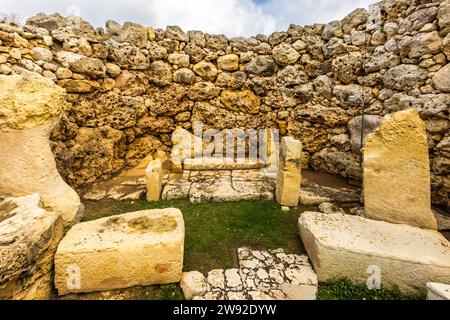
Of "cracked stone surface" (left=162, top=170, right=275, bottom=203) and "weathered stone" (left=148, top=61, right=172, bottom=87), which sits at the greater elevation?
Answer: "weathered stone" (left=148, top=61, right=172, bottom=87)

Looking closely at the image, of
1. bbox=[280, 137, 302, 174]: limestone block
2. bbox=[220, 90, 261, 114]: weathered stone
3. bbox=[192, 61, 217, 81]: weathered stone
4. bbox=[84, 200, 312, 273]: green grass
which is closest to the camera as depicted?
bbox=[84, 200, 312, 273]: green grass

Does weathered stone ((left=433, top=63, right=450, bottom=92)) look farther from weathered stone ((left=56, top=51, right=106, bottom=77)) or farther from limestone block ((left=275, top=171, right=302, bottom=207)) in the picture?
weathered stone ((left=56, top=51, right=106, bottom=77))

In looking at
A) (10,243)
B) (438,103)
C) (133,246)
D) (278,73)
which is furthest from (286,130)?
(10,243)

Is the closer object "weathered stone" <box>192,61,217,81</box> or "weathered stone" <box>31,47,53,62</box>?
"weathered stone" <box>31,47,53,62</box>

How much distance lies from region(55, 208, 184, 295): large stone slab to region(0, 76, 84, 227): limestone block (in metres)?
0.47

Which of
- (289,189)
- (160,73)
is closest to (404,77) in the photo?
(289,189)

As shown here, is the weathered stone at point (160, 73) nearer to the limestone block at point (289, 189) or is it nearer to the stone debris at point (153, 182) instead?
the stone debris at point (153, 182)

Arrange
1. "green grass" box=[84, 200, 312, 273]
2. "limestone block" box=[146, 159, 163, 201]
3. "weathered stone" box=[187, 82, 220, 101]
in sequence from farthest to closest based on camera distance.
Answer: "weathered stone" box=[187, 82, 220, 101]
"limestone block" box=[146, 159, 163, 201]
"green grass" box=[84, 200, 312, 273]

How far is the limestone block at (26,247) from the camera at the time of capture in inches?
70.4

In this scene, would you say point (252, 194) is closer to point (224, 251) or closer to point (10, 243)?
point (224, 251)

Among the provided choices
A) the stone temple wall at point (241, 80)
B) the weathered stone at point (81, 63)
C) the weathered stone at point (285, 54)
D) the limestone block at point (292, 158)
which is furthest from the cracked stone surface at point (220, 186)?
the weathered stone at point (285, 54)

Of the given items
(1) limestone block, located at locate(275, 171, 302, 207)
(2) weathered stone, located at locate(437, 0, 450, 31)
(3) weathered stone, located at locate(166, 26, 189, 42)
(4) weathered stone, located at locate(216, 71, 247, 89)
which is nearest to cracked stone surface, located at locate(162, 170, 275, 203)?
(1) limestone block, located at locate(275, 171, 302, 207)

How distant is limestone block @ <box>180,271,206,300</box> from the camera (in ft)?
7.99

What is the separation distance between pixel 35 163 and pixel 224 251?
2411 mm
